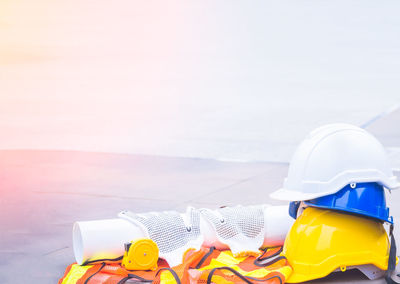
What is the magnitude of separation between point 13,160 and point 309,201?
486 centimetres

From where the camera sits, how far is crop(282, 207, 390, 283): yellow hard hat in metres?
4.09

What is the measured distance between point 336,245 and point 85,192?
3.06m

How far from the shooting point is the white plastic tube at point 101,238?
4273mm

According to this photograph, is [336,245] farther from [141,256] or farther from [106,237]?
[106,237]

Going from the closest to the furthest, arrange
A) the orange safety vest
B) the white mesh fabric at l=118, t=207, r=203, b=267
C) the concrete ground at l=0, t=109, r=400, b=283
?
the orange safety vest → the white mesh fabric at l=118, t=207, r=203, b=267 → the concrete ground at l=0, t=109, r=400, b=283

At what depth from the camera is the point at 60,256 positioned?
470 centimetres

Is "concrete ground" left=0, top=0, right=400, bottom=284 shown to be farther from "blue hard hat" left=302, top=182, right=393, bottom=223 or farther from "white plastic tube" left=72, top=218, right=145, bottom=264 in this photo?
"blue hard hat" left=302, top=182, right=393, bottom=223

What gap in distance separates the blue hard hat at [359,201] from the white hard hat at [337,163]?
40mm

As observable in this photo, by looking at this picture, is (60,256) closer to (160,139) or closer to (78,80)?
(160,139)

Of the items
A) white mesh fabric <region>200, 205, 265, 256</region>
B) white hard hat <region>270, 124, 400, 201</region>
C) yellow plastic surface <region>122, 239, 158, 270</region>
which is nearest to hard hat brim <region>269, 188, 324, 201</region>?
white hard hat <region>270, 124, 400, 201</region>

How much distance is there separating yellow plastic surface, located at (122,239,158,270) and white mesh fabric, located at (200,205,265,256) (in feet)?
1.61

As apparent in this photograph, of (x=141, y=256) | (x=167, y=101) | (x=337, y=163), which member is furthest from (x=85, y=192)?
(x=167, y=101)

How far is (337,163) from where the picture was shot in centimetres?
413

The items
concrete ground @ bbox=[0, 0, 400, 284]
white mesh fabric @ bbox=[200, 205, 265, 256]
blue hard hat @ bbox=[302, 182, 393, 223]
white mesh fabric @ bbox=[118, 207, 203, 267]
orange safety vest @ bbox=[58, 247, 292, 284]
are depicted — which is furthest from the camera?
concrete ground @ bbox=[0, 0, 400, 284]
